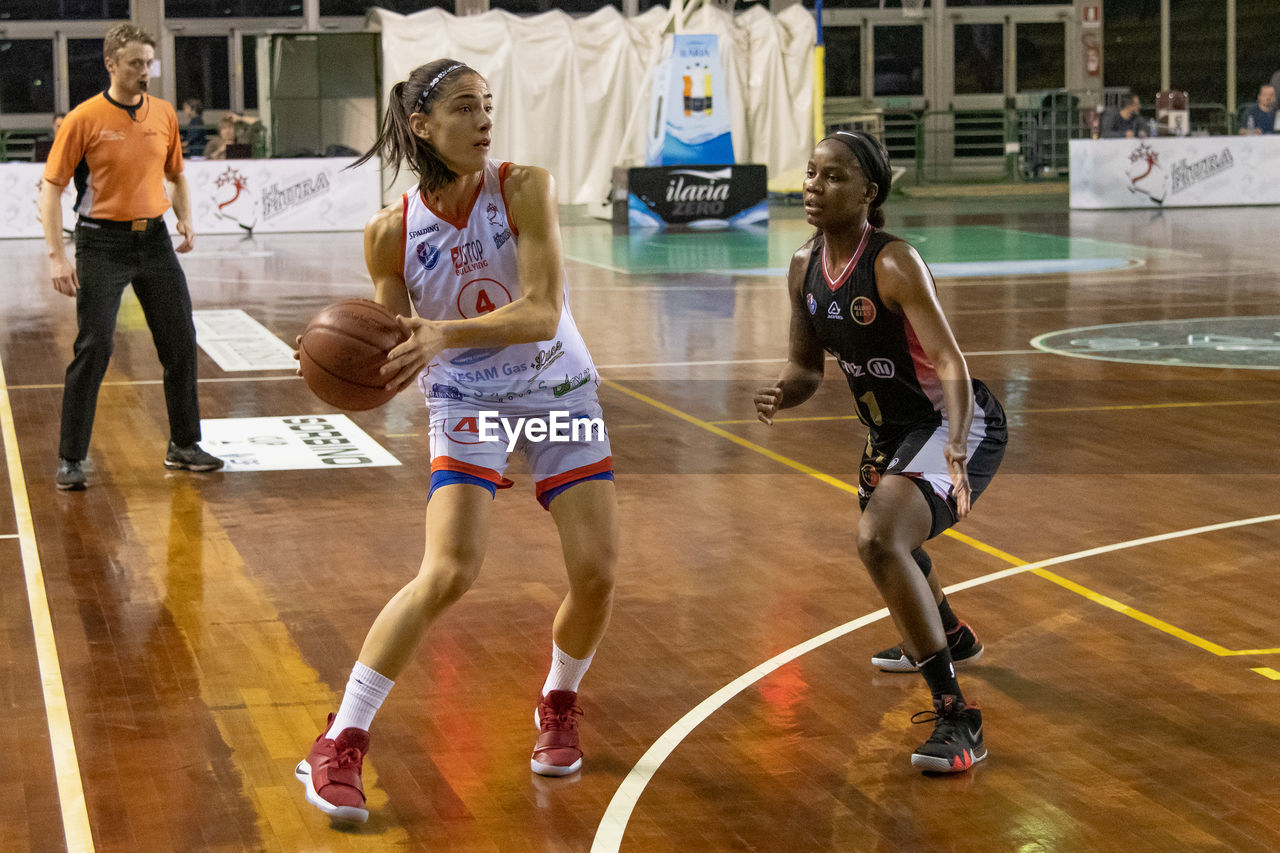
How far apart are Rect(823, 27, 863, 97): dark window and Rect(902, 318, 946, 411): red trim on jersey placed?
33172 mm

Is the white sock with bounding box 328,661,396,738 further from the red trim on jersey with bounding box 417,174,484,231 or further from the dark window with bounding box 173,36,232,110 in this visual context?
the dark window with bounding box 173,36,232,110

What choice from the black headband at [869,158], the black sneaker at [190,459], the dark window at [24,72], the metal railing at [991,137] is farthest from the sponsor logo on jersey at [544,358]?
the dark window at [24,72]

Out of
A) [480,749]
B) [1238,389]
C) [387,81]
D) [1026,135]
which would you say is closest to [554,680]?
[480,749]

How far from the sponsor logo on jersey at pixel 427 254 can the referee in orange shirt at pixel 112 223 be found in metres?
3.96

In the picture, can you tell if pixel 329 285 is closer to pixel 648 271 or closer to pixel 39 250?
pixel 648 271

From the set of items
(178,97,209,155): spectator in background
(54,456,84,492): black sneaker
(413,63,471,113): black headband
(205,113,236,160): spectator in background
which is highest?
(178,97,209,155): spectator in background

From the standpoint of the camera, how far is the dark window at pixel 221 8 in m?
34.1

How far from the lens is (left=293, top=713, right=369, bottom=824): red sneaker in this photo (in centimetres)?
400

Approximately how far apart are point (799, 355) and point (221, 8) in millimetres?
31719

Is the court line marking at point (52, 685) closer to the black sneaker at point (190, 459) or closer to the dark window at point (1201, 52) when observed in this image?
the black sneaker at point (190, 459)

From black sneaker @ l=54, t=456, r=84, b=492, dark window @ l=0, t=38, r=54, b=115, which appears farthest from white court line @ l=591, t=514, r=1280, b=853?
dark window @ l=0, t=38, r=54, b=115

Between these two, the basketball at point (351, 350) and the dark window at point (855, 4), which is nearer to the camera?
the basketball at point (351, 350)

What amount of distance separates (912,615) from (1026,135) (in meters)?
32.1

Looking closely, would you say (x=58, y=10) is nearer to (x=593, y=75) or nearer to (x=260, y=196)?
(x=593, y=75)
